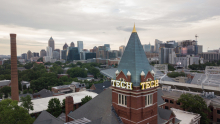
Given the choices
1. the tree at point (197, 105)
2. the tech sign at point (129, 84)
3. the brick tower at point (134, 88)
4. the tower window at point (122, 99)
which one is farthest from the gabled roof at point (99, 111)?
the tree at point (197, 105)

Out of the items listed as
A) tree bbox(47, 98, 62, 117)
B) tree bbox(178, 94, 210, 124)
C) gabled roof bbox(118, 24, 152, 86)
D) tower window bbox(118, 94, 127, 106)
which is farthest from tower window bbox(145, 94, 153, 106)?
tree bbox(47, 98, 62, 117)

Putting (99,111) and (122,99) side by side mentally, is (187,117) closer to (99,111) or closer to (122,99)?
(122,99)

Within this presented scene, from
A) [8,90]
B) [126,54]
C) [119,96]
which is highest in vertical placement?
[126,54]

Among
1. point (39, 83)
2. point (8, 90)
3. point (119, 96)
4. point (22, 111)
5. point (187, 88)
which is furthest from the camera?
point (39, 83)

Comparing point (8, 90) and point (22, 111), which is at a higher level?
point (22, 111)

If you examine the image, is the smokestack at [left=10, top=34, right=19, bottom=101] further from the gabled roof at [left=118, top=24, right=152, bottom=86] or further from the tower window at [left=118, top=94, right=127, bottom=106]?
the gabled roof at [left=118, top=24, right=152, bottom=86]

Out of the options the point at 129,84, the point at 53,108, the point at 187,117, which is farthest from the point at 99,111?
the point at 187,117

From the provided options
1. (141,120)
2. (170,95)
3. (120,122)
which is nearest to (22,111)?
(120,122)

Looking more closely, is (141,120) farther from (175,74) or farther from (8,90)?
(175,74)
